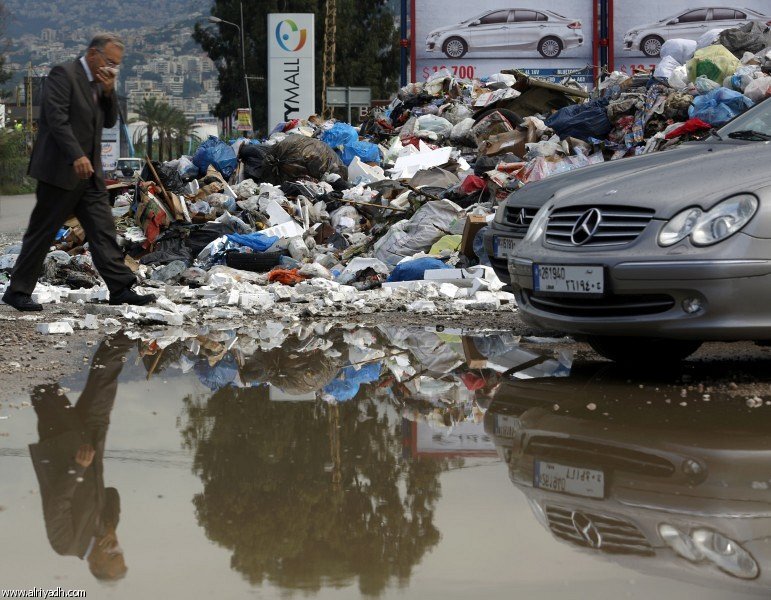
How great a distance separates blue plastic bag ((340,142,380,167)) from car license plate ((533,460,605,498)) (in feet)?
43.5

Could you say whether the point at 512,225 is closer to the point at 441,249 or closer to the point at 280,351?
the point at 280,351

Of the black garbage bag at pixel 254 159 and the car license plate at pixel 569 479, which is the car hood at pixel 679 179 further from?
the black garbage bag at pixel 254 159

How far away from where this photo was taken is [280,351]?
7488 mm

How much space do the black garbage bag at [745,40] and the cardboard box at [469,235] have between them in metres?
7.98

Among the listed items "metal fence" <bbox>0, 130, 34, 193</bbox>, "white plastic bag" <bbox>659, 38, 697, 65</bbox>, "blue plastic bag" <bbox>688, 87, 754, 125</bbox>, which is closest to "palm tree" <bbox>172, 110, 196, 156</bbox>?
"metal fence" <bbox>0, 130, 34, 193</bbox>

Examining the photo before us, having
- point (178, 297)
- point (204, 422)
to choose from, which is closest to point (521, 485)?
point (204, 422)

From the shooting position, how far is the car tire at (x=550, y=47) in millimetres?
28359

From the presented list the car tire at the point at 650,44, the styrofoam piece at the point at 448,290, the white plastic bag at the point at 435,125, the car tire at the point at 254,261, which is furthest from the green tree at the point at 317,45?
the styrofoam piece at the point at 448,290

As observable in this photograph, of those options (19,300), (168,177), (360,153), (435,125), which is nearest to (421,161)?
(360,153)

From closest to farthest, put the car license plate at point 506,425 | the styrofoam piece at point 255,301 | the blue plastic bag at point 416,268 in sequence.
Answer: the car license plate at point 506,425 < the styrofoam piece at point 255,301 < the blue plastic bag at point 416,268

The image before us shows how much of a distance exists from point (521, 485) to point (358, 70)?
6633 cm

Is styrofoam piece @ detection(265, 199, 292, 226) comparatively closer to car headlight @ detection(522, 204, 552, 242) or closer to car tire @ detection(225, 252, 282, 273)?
car tire @ detection(225, 252, 282, 273)

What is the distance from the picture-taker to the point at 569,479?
4.29m

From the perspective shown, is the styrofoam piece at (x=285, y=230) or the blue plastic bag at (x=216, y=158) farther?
the blue plastic bag at (x=216, y=158)
